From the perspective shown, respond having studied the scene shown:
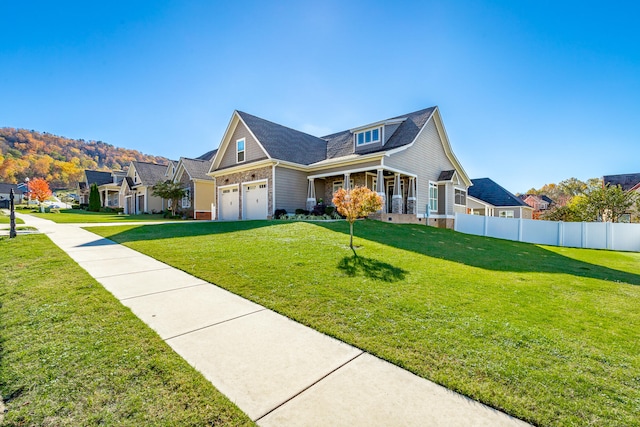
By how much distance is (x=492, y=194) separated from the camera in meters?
29.3

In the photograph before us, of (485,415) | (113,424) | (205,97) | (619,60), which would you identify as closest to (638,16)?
(619,60)

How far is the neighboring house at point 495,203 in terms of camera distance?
27.3 metres

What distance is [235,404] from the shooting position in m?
2.07

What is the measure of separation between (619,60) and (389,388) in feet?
62.3

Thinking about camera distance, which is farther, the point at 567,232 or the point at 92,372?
the point at 567,232

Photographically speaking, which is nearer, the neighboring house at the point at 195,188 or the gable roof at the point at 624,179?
the neighboring house at the point at 195,188

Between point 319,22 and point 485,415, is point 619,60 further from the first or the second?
point 485,415

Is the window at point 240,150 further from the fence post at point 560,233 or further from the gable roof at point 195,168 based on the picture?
the fence post at point 560,233

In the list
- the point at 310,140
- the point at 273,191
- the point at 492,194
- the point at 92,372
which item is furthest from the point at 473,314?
the point at 492,194

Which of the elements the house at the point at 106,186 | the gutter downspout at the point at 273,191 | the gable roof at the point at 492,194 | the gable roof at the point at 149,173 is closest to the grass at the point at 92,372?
the gutter downspout at the point at 273,191

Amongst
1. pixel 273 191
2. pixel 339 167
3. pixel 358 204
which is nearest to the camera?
pixel 358 204

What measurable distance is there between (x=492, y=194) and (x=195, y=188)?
3027cm

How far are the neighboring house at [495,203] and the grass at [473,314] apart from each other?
21578 millimetres

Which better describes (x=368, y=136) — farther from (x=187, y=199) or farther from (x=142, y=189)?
(x=142, y=189)
